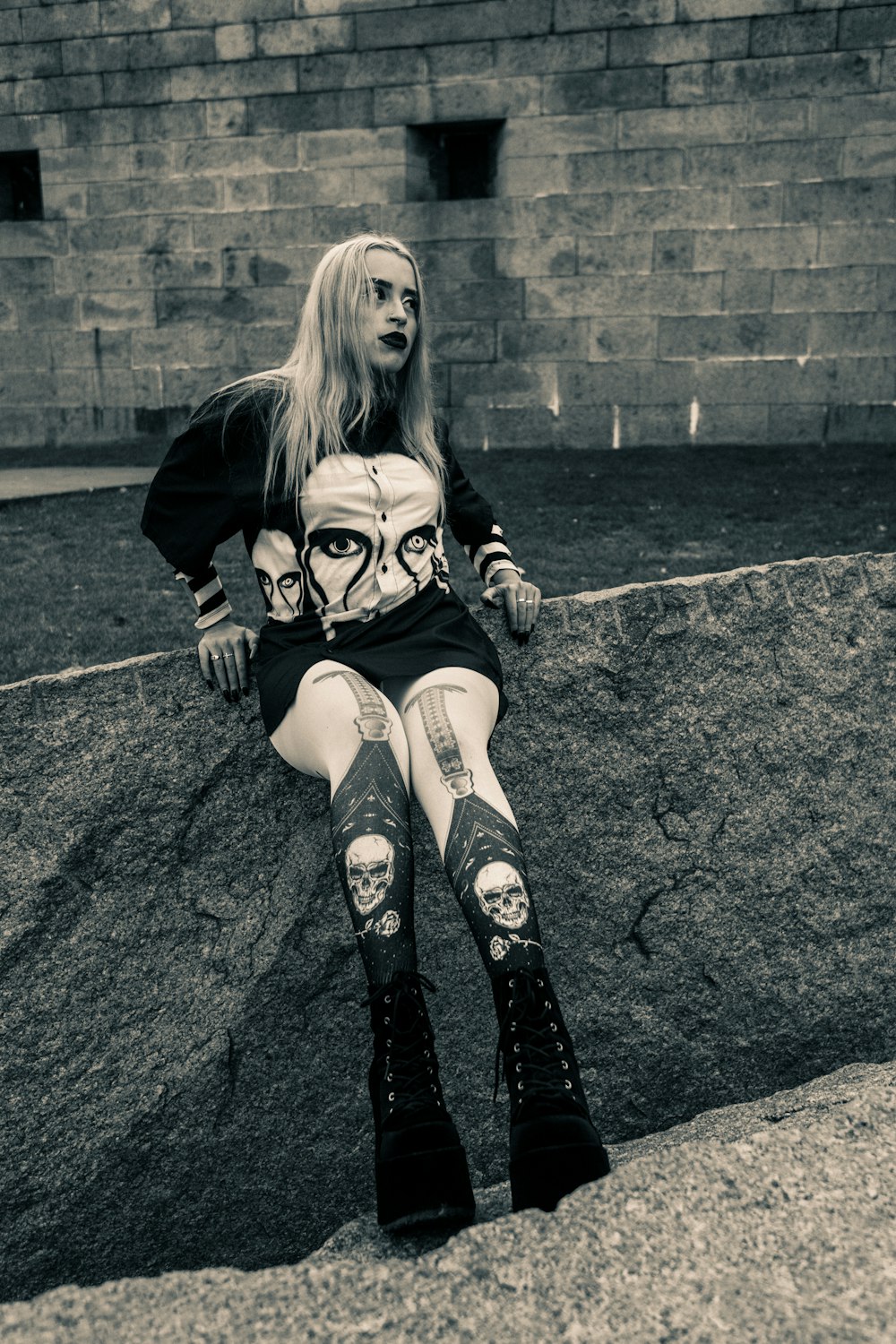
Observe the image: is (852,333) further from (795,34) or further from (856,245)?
(795,34)

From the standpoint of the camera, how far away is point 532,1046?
1.76 meters

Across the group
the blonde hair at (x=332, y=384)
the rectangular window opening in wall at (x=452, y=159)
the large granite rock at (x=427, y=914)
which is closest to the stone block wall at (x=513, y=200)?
the rectangular window opening in wall at (x=452, y=159)

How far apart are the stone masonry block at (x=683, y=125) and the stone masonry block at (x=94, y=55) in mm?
3620

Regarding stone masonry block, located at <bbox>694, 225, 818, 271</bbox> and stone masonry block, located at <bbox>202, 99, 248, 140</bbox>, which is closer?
stone masonry block, located at <bbox>694, 225, 818, 271</bbox>

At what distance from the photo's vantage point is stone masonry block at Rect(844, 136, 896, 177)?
7.96 m

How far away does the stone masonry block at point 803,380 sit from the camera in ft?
27.7

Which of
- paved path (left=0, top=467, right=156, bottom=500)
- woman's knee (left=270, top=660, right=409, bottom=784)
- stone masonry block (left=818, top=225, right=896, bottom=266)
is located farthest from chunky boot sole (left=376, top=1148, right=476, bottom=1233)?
stone masonry block (left=818, top=225, right=896, bottom=266)

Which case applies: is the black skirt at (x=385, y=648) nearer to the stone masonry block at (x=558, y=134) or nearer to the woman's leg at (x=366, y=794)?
the woman's leg at (x=366, y=794)

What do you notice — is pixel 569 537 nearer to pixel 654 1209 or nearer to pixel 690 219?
pixel 690 219

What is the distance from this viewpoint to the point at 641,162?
8.30 meters

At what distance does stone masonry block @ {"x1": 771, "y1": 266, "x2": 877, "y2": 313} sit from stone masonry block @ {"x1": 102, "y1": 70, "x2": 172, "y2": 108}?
453 cm

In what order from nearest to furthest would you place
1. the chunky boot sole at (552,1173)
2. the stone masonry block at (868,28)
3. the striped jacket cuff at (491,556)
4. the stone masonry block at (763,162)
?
the chunky boot sole at (552,1173), the striped jacket cuff at (491,556), the stone masonry block at (868,28), the stone masonry block at (763,162)

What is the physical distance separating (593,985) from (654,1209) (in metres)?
1.10

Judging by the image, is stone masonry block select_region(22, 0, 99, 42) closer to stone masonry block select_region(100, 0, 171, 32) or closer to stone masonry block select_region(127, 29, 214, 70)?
stone masonry block select_region(100, 0, 171, 32)
